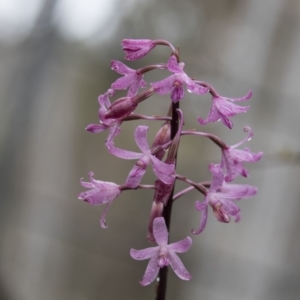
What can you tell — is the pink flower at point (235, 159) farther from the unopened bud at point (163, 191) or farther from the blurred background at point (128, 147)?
the blurred background at point (128, 147)

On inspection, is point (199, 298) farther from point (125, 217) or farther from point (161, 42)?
point (161, 42)

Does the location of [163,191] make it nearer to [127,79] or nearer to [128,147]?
[127,79]

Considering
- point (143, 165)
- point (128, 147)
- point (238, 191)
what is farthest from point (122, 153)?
point (128, 147)

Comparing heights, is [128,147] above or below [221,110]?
below

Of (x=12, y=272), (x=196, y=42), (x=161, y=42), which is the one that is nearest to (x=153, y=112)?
(x=196, y=42)

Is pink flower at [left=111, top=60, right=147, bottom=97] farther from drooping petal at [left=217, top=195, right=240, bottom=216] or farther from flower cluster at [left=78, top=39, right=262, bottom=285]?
drooping petal at [left=217, top=195, right=240, bottom=216]

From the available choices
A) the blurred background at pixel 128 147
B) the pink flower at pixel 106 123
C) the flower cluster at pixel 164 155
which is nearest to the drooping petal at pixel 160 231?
the flower cluster at pixel 164 155
